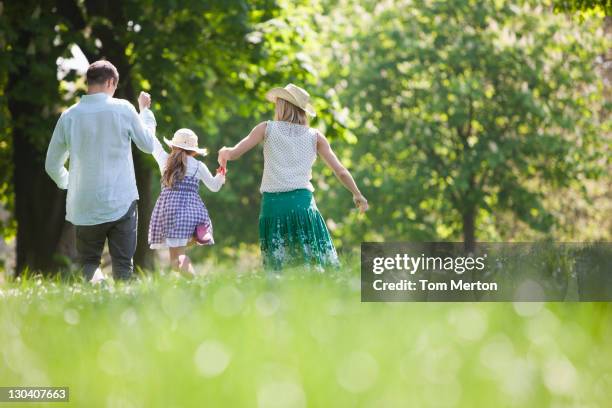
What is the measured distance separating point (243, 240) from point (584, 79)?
12.5 metres

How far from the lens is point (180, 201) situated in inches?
336

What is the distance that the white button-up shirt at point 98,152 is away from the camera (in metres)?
7.42

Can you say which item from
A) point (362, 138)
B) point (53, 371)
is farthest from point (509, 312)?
point (362, 138)

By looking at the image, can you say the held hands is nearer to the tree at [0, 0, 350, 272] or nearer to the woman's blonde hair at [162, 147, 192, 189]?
the woman's blonde hair at [162, 147, 192, 189]

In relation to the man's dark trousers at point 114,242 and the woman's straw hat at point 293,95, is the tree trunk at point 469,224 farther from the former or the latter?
the man's dark trousers at point 114,242

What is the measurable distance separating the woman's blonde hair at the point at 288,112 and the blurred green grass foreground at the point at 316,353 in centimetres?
327

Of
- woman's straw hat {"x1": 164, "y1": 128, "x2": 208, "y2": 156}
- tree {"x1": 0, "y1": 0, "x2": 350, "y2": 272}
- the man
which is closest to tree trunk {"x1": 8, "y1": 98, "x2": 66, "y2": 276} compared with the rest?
tree {"x1": 0, "y1": 0, "x2": 350, "y2": 272}

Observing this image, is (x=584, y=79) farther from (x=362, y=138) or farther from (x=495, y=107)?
(x=362, y=138)

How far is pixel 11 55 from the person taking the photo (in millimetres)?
12727

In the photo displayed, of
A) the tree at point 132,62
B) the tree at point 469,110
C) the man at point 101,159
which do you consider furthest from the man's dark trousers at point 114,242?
the tree at point 469,110

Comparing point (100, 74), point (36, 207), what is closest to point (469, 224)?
point (36, 207)

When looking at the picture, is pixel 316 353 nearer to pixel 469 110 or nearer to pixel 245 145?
pixel 245 145

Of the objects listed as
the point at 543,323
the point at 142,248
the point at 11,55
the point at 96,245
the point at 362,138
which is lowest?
the point at 543,323

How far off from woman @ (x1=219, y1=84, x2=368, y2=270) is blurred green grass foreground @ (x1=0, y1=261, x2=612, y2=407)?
9.96ft
